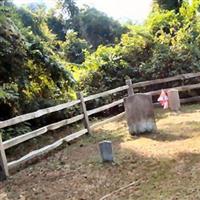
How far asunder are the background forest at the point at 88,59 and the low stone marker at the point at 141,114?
216 cm

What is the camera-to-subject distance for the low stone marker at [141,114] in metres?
7.33

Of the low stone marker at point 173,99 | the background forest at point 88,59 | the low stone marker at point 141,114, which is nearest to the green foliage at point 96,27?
the background forest at point 88,59

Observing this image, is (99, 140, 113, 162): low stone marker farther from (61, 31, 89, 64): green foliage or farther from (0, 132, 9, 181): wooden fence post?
Answer: (61, 31, 89, 64): green foliage

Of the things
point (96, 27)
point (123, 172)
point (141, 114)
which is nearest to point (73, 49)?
point (96, 27)

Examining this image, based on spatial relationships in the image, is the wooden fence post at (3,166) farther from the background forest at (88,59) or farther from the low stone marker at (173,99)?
the low stone marker at (173,99)

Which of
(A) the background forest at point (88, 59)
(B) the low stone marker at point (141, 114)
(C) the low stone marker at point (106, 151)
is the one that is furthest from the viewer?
(A) the background forest at point (88, 59)

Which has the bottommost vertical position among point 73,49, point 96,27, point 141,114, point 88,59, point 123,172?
point 123,172

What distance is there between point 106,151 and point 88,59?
6.91 metres

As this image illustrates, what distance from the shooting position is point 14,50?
785 centimetres

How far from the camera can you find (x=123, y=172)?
5188 millimetres

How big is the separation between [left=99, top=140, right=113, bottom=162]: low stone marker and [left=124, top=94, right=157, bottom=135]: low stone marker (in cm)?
185

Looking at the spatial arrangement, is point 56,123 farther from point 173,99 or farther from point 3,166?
point 173,99

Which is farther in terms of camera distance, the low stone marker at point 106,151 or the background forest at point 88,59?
the background forest at point 88,59

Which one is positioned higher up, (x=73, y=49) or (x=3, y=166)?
(x=73, y=49)
